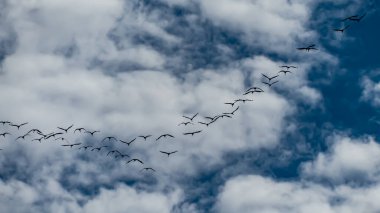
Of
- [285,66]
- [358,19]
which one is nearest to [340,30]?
[358,19]

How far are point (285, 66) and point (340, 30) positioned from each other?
1814 centimetres

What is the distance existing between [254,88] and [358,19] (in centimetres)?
2880

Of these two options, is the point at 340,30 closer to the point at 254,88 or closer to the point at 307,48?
the point at 307,48

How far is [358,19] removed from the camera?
5212 inches

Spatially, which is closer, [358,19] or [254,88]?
[358,19]

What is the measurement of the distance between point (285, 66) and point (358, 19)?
24.8 meters

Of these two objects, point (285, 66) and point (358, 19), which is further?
point (285, 66)

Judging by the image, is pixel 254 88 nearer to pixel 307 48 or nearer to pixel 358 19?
pixel 307 48

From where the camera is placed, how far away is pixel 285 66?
152 m

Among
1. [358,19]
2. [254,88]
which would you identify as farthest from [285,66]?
[358,19]

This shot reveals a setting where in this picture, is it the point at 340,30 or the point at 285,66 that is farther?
the point at 285,66

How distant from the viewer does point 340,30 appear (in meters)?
139

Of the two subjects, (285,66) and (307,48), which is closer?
(307,48)

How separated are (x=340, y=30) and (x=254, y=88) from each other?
77.8ft
